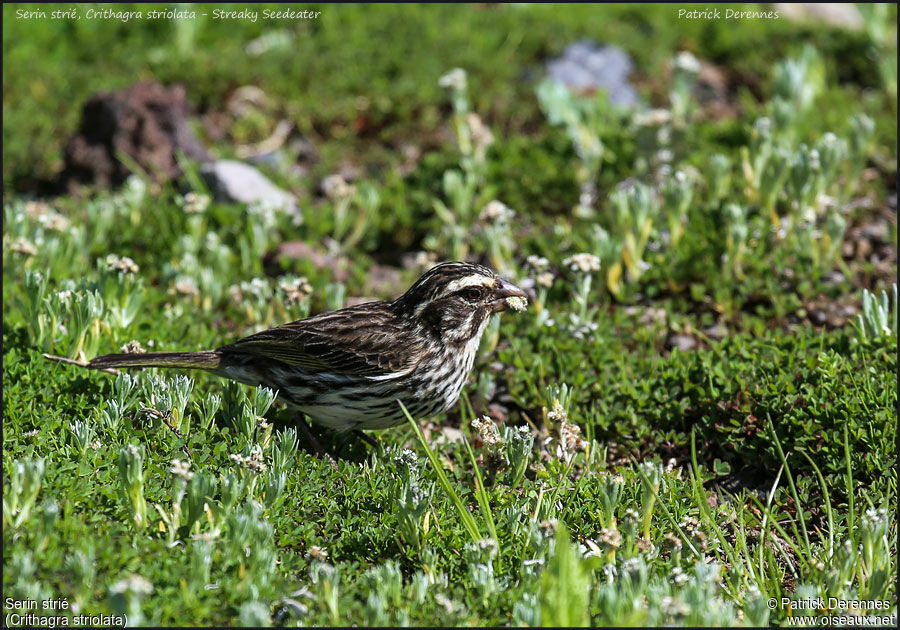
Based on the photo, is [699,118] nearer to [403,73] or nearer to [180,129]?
[403,73]

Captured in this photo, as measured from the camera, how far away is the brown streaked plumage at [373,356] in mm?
6344

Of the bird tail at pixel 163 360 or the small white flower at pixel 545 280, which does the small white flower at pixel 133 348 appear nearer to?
the bird tail at pixel 163 360

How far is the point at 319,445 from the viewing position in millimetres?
6387

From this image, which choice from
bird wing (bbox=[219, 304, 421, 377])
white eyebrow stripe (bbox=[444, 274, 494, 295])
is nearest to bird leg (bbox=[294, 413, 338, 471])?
bird wing (bbox=[219, 304, 421, 377])

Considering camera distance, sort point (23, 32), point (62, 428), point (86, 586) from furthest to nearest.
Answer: point (23, 32) < point (62, 428) < point (86, 586)

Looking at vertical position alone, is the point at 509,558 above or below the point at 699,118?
below

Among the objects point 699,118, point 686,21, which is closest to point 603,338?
point 699,118

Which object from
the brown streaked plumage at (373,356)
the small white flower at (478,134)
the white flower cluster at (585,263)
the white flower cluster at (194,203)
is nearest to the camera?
the brown streaked plumage at (373,356)

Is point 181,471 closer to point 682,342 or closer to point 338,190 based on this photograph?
point 682,342

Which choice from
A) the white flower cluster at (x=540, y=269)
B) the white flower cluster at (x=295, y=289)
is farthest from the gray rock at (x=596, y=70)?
the white flower cluster at (x=295, y=289)

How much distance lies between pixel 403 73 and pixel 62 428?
24.0 ft

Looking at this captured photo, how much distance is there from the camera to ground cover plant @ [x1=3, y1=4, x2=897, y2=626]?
4.88m

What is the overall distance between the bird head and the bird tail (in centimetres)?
134

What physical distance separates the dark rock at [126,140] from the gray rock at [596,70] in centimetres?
472
